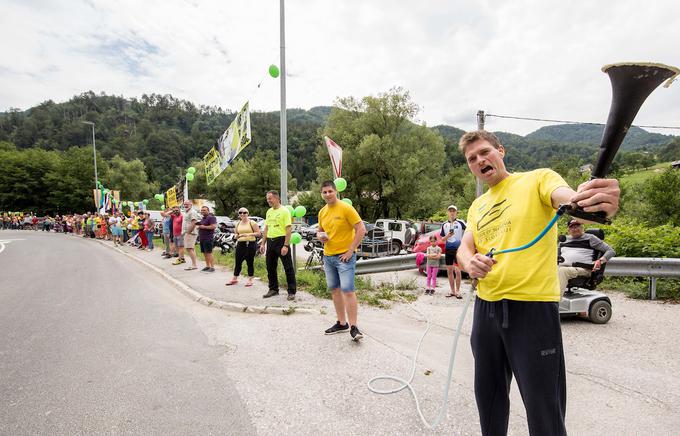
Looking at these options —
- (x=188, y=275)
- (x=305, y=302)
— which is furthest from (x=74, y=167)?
(x=305, y=302)

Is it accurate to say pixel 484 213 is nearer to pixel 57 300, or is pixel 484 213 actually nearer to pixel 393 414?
pixel 393 414

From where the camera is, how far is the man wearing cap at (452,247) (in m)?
7.08

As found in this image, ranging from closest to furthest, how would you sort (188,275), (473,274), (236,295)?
(473,274) → (236,295) → (188,275)

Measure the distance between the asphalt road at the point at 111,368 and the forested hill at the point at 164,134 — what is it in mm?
52536

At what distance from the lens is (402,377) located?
338 cm

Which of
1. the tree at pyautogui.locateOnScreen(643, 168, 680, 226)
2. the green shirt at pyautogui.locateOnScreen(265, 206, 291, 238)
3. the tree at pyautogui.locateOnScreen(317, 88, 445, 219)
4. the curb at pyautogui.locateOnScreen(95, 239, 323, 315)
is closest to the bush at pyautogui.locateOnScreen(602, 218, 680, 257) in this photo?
the curb at pyautogui.locateOnScreen(95, 239, 323, 315)

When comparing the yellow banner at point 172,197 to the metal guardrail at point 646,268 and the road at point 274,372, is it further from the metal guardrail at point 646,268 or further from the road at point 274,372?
the metal guardrail at point 646,268

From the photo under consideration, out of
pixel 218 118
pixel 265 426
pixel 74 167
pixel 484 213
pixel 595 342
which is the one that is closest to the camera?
pixel 484 213

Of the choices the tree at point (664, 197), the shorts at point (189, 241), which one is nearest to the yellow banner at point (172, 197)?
the shorts at point (189, 241)

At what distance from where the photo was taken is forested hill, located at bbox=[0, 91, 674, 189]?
7412 centimetres

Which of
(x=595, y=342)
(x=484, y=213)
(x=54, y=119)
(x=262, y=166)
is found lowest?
(x=595, y=342)

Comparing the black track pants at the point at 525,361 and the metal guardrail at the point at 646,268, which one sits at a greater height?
the black track pants at the point at 525,361

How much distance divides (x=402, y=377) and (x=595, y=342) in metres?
2.92

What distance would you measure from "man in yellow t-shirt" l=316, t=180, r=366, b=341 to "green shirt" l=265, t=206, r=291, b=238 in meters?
1.91
